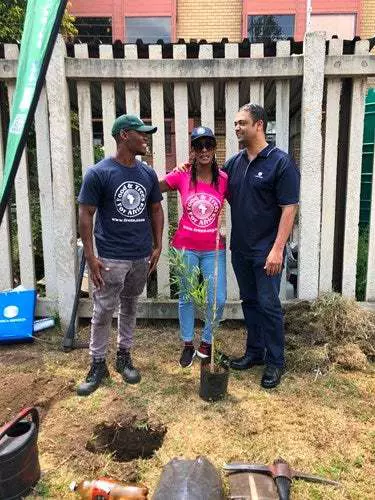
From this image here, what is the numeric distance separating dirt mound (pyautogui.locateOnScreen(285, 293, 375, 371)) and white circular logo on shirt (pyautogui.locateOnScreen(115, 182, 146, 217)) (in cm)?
187

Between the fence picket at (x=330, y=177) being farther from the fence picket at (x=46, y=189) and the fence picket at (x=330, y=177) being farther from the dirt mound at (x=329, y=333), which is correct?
the fence picket at (x=46, y=189)

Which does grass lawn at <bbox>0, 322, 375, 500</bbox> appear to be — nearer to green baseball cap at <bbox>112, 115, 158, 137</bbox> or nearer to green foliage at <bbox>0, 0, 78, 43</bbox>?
green baseball cap at <bbox>112, 115, 158, 137</bbox>

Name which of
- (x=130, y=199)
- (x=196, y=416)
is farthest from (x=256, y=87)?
(x=196, y=416)

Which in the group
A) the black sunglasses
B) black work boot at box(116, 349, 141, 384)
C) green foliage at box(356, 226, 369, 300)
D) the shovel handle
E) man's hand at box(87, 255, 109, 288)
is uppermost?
the black sunglasses

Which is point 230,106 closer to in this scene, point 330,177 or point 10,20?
point 330,177

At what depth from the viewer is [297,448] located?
2684 millimetres

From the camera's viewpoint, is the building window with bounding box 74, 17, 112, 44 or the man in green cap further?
the building window with bounding box 74, 17, 112, 44

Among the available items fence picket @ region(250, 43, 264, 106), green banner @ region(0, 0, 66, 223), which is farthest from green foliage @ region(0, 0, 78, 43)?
green banner @ region(0, 0, 66, 223)

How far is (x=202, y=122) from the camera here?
166 inches

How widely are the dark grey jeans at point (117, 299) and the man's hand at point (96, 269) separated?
0.08ft

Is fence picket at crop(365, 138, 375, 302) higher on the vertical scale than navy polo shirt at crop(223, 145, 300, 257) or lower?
lower

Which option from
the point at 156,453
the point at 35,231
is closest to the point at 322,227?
the point at 156,453

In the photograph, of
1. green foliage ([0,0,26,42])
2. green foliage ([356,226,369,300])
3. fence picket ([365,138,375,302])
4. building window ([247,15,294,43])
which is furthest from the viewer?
building window ([247,15,294,43])

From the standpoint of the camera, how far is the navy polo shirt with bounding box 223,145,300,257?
3131 millimetres
